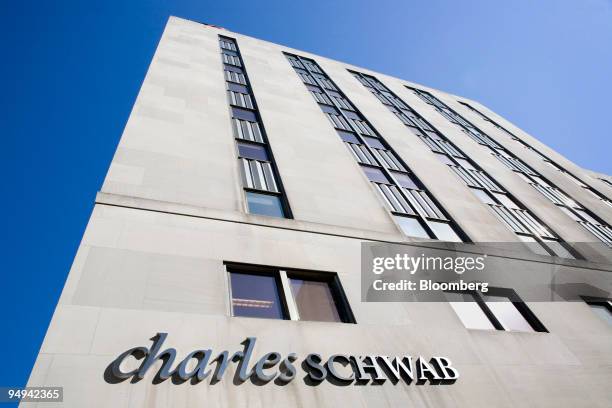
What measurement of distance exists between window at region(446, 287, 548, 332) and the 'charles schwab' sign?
267cm

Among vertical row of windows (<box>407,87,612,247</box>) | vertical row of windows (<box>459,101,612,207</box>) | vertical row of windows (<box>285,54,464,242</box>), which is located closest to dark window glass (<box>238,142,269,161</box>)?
vertical row of windows (<box>285,54,464,242</box>)

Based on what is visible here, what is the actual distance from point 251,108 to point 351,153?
18.9 ft

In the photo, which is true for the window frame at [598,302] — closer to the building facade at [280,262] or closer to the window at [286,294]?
the building facade at [280,262]

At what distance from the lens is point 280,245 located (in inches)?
392

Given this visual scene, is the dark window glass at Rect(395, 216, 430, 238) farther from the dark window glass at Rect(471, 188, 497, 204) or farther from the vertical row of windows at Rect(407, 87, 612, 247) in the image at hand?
the vertical row of windows at Rect(407, 87, 612, 247)

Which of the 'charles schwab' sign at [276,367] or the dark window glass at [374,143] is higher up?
the dark window glass at [374,143]

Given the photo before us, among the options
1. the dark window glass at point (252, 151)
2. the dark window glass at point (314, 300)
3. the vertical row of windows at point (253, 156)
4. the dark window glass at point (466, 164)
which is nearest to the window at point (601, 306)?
the dark window glass at point (314, 300)

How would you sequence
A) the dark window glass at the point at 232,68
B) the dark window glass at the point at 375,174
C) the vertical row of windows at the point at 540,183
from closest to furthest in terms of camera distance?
the dark window glass at the point at 375,174, the vertical row of windows at the point at 540,183, the dark window glass at the point at 232,68

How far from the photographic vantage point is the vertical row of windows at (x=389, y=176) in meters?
14.6

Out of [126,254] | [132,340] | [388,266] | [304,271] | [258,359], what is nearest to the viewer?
[132,340]

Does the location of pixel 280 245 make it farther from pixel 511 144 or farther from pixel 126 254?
pixel 511 144

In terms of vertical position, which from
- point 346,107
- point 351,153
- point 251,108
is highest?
point 346,107

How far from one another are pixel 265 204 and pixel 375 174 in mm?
7066

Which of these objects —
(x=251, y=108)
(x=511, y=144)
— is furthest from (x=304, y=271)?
(x=511, y=144)
